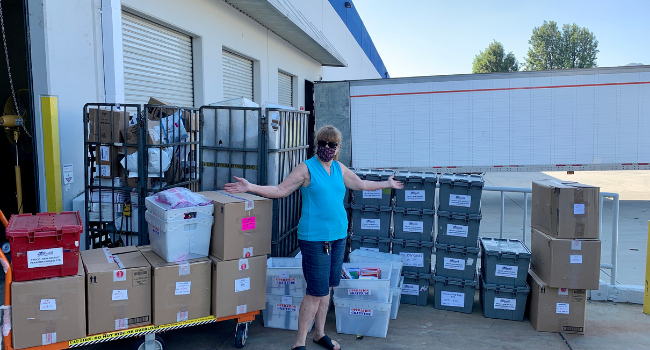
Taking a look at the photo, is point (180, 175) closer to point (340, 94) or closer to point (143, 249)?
point (143, 249)

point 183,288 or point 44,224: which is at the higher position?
point 44,224

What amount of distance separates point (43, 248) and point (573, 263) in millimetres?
4871

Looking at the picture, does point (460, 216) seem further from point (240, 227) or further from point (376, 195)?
point (240, 227)

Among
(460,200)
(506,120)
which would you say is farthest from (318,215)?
(506,120)

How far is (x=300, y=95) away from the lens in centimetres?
1744

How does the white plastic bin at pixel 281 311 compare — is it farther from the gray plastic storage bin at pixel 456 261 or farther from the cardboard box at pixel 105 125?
the cardboard box at pixel 105 125

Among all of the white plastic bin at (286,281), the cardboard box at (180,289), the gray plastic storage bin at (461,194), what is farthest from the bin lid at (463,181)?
the cardboard box at (180,289)

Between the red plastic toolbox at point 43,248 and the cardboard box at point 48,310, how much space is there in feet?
0.23

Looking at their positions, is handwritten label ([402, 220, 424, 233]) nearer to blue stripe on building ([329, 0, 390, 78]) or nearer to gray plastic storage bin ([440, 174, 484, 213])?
gray plastic storage bin ([440, 174, 484, 213])

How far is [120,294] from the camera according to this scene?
3.65m

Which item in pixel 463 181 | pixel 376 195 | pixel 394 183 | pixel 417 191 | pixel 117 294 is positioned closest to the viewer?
pixel 117 294

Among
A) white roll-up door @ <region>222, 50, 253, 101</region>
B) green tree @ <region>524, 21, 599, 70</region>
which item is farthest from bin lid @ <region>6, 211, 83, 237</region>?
green tree @ <region>524, 21, 599, 70</region>

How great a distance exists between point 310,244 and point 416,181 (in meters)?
1.96

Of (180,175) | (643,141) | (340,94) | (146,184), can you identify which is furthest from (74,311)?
(643,141)
